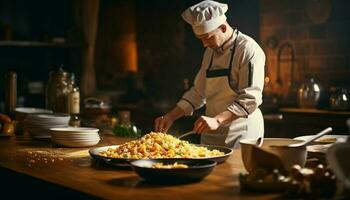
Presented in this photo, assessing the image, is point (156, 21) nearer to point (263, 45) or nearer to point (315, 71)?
point (263, 45)

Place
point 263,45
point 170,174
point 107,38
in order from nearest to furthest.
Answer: point 170,174, point 263,45, point 107,38

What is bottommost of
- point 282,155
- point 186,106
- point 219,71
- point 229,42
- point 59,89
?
point 282,155

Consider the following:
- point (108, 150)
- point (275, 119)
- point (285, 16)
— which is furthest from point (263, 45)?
point (108, 150)

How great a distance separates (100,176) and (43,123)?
1.44 metres

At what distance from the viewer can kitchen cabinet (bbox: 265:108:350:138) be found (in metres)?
5.15

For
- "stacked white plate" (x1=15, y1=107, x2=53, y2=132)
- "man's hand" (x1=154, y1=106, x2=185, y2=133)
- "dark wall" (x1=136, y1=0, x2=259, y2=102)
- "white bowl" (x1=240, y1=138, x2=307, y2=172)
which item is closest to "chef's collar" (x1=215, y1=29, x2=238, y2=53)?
"man's hand" (x1=154, y1=106, x2=185, y2=133)

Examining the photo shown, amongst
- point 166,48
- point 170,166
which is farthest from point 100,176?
point 166,48

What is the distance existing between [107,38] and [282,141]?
6183mm

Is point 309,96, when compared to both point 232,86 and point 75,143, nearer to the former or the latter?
point 232,86

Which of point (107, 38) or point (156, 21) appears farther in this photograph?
point (107, 38)

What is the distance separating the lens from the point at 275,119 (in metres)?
5.51

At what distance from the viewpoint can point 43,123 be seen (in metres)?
3.66

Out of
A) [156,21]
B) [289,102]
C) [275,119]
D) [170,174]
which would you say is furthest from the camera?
[156,21]

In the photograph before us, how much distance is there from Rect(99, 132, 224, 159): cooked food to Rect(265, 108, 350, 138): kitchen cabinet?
2713 mm
